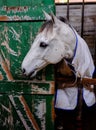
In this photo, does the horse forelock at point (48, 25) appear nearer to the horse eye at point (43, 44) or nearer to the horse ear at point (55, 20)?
the horse ear at point (55, 20)

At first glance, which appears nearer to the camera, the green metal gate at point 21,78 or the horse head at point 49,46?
the horse head at point 49,46

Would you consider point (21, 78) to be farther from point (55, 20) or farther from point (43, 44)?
point (55, 20)

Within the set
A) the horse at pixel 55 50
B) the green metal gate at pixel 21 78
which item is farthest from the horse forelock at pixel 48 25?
the green metal gate at pixel 21 78

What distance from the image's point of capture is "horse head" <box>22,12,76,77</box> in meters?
2.77

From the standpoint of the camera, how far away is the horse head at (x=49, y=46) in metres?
2.77

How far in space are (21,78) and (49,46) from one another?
0.59 m

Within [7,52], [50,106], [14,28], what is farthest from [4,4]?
[50,106]

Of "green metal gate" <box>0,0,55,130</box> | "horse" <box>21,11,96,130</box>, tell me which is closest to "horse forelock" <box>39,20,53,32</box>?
"horse" <box>21,11,96,130</box>

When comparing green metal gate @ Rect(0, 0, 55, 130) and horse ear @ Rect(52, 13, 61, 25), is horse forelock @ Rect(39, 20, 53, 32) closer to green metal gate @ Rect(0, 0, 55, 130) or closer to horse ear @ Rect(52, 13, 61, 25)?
horse ear @ Rect(52, 13, 61, 25)

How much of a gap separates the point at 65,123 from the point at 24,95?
0.65 metres

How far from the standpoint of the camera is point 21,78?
10.2ft

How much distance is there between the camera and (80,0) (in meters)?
3.55

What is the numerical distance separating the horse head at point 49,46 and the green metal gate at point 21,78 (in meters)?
0.19

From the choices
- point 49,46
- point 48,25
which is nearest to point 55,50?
point 49,46
